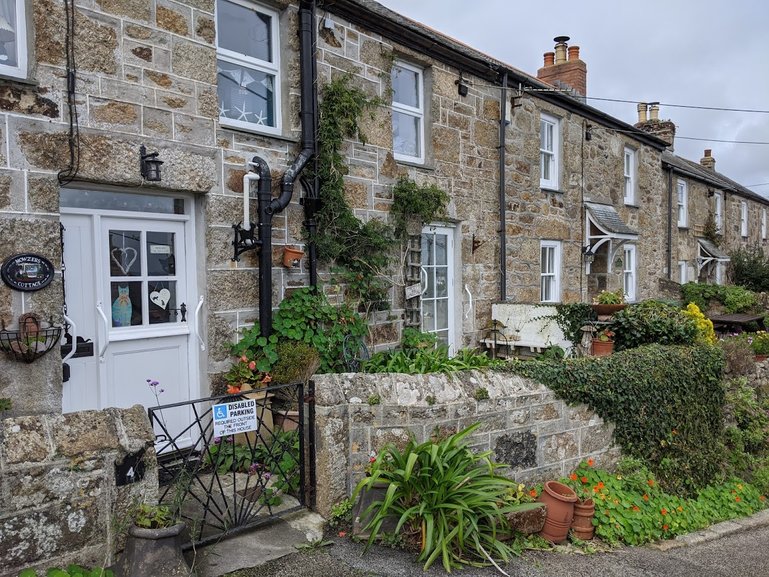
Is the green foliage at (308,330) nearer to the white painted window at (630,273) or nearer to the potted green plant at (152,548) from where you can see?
the potted green plant at (152,548)

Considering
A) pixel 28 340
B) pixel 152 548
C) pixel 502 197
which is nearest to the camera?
pixel 152 548

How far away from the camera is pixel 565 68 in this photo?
13.9 m

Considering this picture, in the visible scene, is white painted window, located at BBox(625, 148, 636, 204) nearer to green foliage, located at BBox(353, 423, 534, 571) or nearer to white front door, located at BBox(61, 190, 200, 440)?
A: white front door, located at BBox(61, 190, 200, 440)

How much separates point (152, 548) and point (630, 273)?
13.6m

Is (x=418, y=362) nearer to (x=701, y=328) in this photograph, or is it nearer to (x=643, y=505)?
(x=643, y=505)

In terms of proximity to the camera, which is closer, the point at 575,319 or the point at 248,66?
the point at 248,66

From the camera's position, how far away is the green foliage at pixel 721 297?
50.0 feet

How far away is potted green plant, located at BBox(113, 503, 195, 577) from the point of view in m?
3.24

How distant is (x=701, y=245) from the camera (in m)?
19.5

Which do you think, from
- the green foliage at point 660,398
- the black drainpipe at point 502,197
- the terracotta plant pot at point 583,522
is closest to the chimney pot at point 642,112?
the black drainpipe at point 502,197

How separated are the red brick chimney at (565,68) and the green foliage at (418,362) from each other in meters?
8.63

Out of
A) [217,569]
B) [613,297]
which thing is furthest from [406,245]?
[217,569]

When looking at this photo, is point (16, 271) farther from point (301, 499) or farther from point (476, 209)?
point (476, 209)

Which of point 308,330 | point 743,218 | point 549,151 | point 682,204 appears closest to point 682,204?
point 682,204
